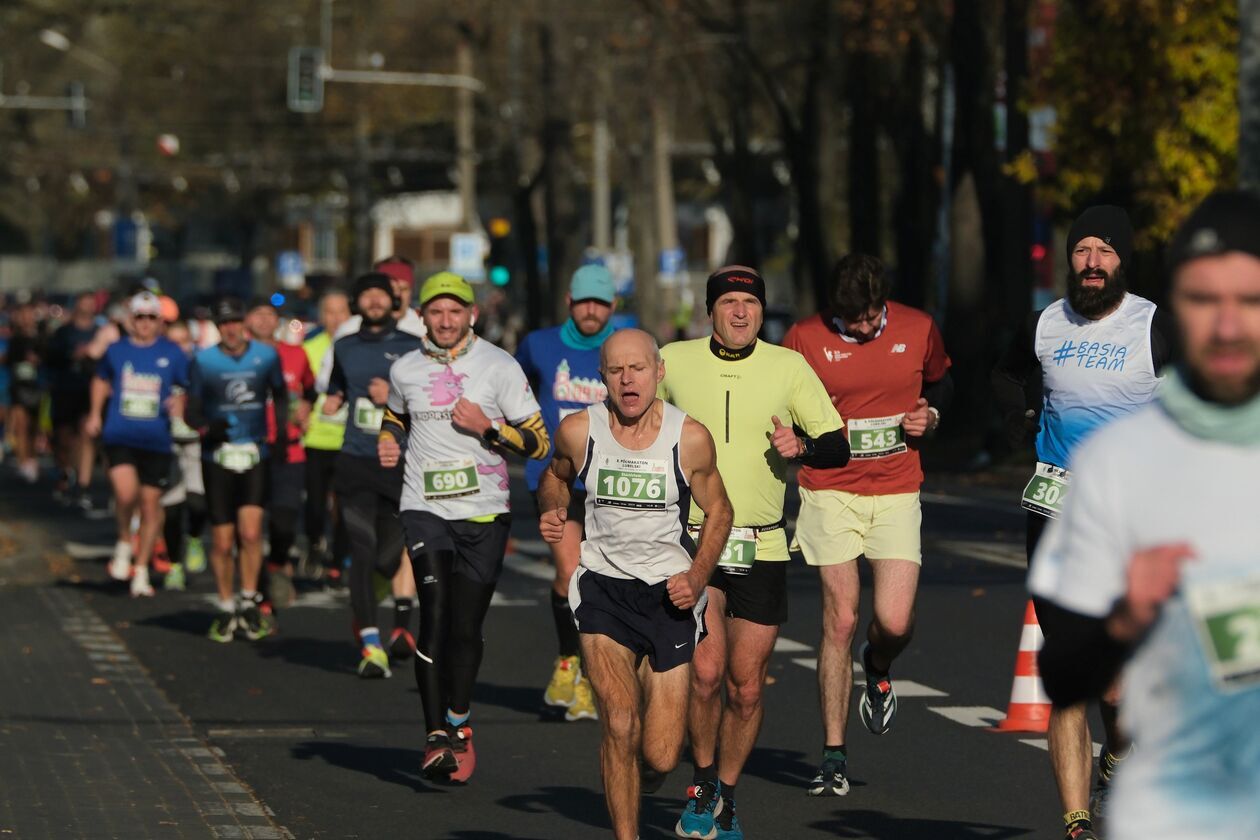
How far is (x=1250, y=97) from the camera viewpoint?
2061 centimetres

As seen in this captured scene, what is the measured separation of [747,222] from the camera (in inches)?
1917

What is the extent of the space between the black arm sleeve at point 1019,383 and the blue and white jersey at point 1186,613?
16.6ft

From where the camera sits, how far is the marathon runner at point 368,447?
13.1 m

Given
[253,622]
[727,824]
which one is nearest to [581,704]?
[727,824]

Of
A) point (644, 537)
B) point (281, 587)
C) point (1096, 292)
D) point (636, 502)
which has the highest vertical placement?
point (1096, 292)

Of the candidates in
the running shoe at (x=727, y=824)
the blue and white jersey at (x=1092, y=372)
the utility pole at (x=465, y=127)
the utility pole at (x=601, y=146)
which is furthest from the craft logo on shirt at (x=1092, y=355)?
the utility pole at (x=465, y=127)

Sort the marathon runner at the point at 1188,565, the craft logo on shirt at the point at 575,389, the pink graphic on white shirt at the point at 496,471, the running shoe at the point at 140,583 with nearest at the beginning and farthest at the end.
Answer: the marathon runner at the point at 1188,565, the pink graphic on white shirt at the point at 496,471, the craft logo on shirt at the point at 575,389, the running shoe at the point at 140,583

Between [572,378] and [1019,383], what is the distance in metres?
3.09

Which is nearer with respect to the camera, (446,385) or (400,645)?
Answer: (446,385)

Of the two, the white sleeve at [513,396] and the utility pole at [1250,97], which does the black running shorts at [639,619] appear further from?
the utility pole at [1250,97]

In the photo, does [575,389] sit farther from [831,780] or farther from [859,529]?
[831,780]

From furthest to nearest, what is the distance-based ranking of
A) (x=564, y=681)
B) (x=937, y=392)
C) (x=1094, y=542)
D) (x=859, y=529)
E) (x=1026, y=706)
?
(x=564, y=681) < (x=1026, y=706) < (x=937, y=392) < (x=859, y=529) < (x=1094, y=542)

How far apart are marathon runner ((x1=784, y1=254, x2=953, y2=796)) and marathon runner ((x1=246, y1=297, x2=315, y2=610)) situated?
5.81 metres

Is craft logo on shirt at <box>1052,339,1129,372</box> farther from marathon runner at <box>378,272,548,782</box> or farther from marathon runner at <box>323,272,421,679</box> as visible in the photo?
marathon runner at <box>323,272,421,679</box>
